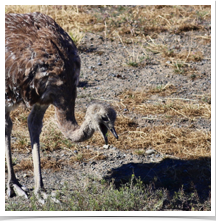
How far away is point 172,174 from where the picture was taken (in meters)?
5.61

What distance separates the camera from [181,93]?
7.98m

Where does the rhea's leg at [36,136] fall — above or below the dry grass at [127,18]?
below

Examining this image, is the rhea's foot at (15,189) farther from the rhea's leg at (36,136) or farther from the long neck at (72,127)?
the long neck at (72,127)

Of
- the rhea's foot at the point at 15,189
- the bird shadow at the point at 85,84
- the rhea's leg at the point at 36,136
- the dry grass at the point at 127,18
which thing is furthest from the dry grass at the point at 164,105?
the rhea's foot at the point at 15,189

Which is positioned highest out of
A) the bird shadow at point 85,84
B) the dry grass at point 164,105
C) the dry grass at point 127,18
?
the dry grass at point 127,18

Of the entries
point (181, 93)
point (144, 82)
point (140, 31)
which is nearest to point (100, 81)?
point (144, 82)

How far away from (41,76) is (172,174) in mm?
2337

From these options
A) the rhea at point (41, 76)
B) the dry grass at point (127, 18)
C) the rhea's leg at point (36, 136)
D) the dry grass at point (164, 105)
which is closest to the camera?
the rhea at point (41, 76)

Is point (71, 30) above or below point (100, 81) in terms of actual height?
above

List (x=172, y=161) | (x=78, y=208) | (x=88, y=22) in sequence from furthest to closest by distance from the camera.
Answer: (x=88, y=22) → (x=172, y=161) → (x=78, y=208)

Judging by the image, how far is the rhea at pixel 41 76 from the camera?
15.4 ft

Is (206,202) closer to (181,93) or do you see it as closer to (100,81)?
(181,93)

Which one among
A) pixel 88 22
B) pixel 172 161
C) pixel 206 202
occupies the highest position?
pixel 88 22

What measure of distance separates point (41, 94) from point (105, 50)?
495 cm
